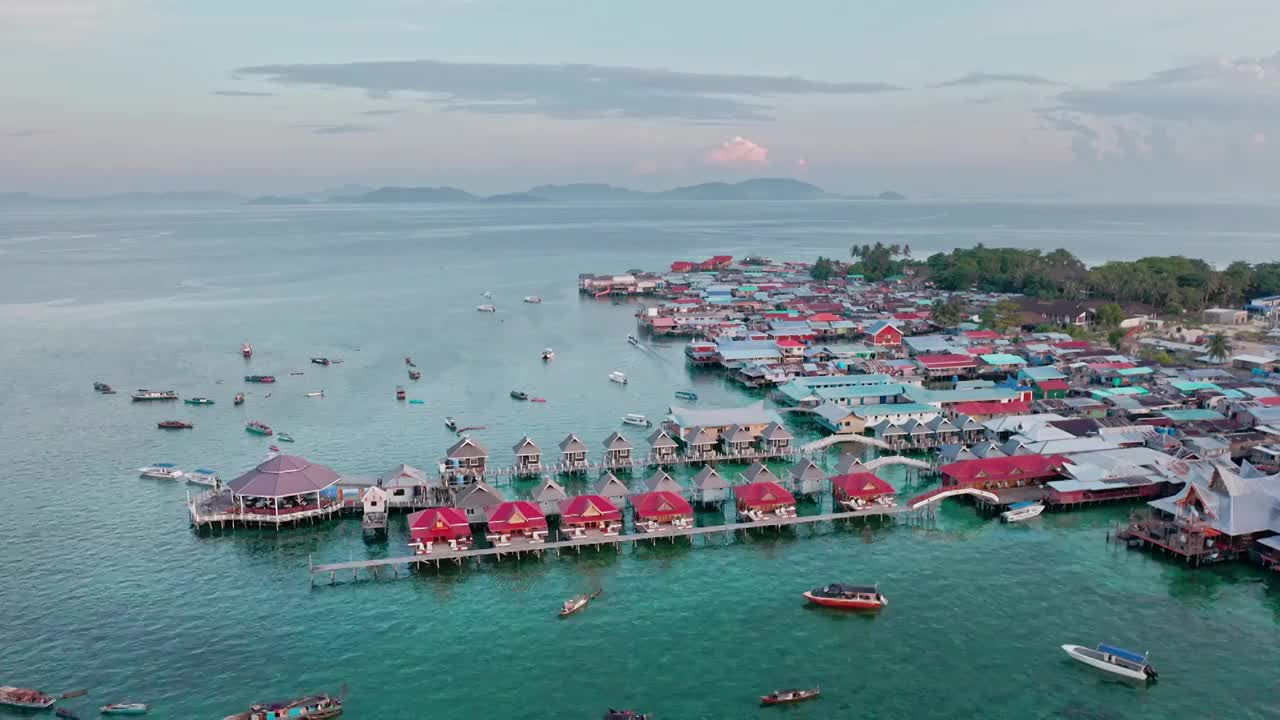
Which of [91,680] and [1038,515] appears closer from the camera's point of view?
[91,680]

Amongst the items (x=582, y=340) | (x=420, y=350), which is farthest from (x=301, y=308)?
(x=582, y=340)

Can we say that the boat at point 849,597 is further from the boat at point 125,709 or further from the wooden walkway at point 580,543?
the boat at point 125,709

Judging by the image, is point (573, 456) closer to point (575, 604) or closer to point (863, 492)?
point (575, 604)

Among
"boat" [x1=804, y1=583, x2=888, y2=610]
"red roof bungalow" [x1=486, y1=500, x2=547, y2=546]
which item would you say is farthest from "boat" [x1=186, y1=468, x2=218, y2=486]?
"boat" [x1=804, y1=583, x2=888, y2=610]

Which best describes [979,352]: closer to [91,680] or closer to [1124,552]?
[1124,552]

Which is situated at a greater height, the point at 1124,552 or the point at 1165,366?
the point at 1165,366

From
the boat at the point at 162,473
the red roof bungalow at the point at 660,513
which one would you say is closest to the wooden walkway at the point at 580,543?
the red roof bungalow at the point at 660,513
